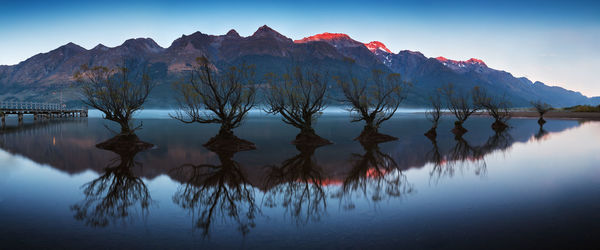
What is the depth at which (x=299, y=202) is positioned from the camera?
1223cm

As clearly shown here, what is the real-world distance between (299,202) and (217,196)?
3153 mm

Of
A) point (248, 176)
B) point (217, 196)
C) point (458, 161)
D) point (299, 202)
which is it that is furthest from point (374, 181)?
point (458, 161)

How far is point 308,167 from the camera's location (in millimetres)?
19703

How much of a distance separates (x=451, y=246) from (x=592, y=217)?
5626mm

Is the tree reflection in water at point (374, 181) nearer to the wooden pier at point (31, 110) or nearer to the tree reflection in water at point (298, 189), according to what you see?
the tree reflection in water at point (298, 189)

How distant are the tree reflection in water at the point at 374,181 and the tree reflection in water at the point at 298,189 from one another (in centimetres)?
107

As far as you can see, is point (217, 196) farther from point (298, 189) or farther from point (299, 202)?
point (298, 189)

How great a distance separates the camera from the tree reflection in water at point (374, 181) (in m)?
13.3

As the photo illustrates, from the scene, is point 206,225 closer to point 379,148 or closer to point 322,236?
point 322,236

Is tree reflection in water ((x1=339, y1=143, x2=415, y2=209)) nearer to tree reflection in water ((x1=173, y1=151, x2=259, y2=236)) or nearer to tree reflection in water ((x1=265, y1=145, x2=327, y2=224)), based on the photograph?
tree reflection in water ((x1=265, y1=145, x2=327, y2=224))

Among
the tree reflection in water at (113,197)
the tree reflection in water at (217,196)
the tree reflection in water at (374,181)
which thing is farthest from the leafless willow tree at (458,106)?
the tree reflection in water at (113,197)

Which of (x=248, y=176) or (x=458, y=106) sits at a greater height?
(x=458, y=106)

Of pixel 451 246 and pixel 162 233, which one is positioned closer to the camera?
pixel 451 246

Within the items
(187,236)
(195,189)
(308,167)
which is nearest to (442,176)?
(308,167)
